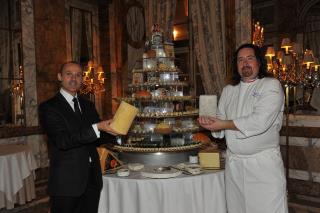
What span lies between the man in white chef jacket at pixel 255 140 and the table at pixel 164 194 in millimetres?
189

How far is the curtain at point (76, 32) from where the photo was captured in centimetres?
856

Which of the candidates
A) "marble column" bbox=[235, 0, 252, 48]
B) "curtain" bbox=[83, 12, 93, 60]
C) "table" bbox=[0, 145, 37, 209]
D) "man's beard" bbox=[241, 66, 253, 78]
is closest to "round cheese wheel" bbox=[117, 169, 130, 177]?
"man's beard" bbox=[241, 66, 253, 78]

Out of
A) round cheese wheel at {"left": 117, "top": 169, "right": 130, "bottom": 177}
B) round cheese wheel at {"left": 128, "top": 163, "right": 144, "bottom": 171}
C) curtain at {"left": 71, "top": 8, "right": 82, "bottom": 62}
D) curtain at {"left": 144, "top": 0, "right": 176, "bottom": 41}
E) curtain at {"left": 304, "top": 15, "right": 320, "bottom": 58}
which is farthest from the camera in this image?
curtain at {"left": 304, "top": 15, "right": 320, "bottom": 58}

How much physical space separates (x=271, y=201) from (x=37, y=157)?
5069 mm

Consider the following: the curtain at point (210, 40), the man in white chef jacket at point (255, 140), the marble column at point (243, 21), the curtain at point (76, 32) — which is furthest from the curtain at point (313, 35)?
the man in white chef jacket at point (255, 140)

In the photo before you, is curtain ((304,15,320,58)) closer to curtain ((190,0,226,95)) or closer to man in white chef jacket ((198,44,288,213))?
curtain ((190,0,226,95))

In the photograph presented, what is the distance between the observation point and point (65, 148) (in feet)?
7.52

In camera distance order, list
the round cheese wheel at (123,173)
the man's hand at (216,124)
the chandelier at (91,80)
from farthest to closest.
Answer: the chandelier at (91,80) → the round cheese wheel at (123,173) → the man's hand at (216,124)

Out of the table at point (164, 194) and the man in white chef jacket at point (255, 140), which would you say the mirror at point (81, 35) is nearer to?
the table at point (164, 194)

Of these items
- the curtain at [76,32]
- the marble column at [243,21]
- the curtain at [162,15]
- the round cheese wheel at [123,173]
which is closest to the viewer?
the round cheese wheel at [123,173]

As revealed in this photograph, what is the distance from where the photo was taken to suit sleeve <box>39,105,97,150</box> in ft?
7.42

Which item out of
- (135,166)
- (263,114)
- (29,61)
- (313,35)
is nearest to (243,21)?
(263,114)

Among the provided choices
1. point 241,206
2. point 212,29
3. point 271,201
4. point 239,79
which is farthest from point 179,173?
point 212,29

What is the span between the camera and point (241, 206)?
97.3 inches
